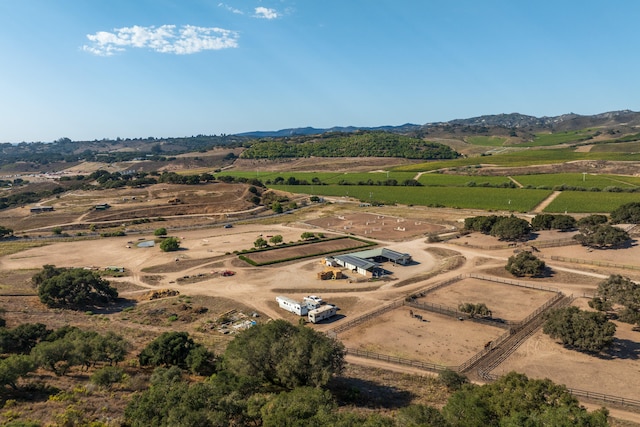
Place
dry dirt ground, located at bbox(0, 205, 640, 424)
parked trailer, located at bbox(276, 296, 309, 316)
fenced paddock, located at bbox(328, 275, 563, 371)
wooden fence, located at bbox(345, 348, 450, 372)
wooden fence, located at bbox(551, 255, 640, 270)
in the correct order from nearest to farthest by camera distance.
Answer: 1. wooden fence, located at bbox(345, 348, 450, 372)
2. dry dirt ground, located at bbox(0, 205, 640, 424)
3. fenced paddock, located at bbox(328, 275, 563, 371)
4. parked trailer, located at bbox(276, 296, 309, 316)
5. wooden fence, located at bbox(551, 255, 640, 270)

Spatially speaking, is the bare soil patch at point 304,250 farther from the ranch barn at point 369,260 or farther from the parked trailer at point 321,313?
the parked trailer at point 321,313

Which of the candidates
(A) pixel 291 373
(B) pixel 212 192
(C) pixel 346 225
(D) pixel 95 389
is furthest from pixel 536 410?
(B) pixel 212 192

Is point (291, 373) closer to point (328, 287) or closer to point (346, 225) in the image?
point (328, 287)

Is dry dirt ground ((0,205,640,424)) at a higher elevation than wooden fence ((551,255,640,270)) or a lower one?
lower

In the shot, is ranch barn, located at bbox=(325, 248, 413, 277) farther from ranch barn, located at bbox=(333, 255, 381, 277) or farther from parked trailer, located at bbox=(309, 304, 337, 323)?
parked trailer, located at bbox=(309, 304, 337, 323)

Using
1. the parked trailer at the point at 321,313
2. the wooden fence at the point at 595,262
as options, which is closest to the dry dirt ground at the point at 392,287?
the parked trailer at the point at 321,313

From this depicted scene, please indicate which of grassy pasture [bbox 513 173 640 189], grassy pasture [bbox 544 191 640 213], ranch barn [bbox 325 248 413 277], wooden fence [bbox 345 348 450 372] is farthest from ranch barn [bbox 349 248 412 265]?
grassy pasture [bbox 513 173 640 189]
